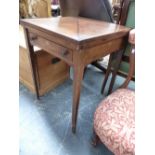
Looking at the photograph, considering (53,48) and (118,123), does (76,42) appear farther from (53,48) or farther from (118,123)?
(118,123)

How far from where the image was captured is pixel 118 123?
0.79 m

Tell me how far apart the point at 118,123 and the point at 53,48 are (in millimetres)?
535

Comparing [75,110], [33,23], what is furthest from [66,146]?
[33,23]

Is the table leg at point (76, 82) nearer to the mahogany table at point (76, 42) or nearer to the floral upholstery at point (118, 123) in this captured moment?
the mahogany table at point (76, 42)

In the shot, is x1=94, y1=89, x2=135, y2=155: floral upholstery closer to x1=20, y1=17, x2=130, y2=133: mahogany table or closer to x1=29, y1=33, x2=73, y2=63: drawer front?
x1=20, y1=17, x2=130, y2=133: mahogany table

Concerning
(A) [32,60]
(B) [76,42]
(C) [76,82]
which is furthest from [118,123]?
(A) [32,60]

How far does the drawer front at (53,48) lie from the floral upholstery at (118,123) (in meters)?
0.33

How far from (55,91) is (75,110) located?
2.05ft

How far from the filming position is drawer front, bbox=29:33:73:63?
0.87 metres

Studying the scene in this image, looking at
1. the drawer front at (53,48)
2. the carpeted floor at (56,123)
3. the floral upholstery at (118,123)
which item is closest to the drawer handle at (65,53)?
the drawer front at (53,48)

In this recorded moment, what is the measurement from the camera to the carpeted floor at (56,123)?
110 centimetres

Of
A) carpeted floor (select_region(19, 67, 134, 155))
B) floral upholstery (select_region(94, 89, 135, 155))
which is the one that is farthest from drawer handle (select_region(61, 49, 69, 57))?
carpeted floor (select_region(19, 67, 134, 155))
